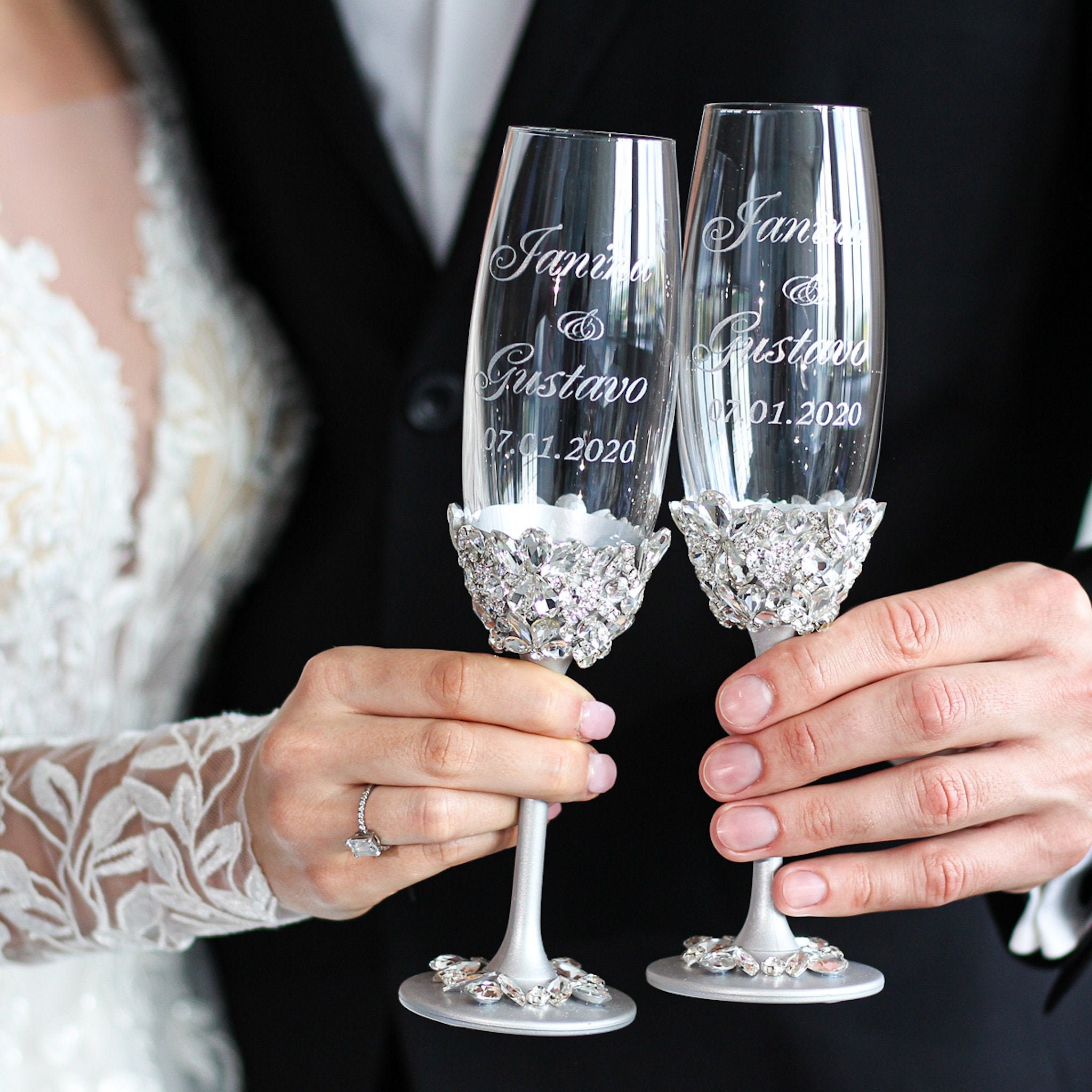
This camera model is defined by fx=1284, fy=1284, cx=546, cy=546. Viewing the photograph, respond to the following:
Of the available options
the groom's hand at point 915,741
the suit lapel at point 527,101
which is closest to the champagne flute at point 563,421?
the groom's hand at point 915,741

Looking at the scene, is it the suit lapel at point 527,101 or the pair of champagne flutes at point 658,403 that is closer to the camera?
the pair of champagne flutes at point 658,403

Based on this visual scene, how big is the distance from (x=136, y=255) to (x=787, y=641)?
0.85m

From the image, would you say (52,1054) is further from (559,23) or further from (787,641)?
(559,23)

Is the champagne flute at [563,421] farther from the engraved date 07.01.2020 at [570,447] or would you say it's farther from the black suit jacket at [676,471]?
the black suit jacket at [676,471]

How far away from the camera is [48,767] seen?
1.02 metres

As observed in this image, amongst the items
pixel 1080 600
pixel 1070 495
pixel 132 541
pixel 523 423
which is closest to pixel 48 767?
pixel 132 541

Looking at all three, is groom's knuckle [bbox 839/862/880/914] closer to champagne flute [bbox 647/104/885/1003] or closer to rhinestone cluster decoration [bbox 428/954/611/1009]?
champagne flute [bbox 647/104/885/1003]

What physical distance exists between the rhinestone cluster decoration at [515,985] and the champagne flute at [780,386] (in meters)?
0.05

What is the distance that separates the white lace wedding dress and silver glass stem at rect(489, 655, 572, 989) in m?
0.27

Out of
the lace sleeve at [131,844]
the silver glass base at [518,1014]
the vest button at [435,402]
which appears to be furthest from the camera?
the vest button at [435,402]

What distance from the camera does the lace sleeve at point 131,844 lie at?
0.93m

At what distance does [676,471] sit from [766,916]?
0.37 meters

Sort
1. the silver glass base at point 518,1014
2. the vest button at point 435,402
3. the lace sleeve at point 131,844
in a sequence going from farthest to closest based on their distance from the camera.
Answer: the vest button at point 435,402 → the lace sleeve at point 131,844 → the silver glass base at point 518,1014

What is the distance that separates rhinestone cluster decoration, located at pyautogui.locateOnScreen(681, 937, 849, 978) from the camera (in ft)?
2.60
